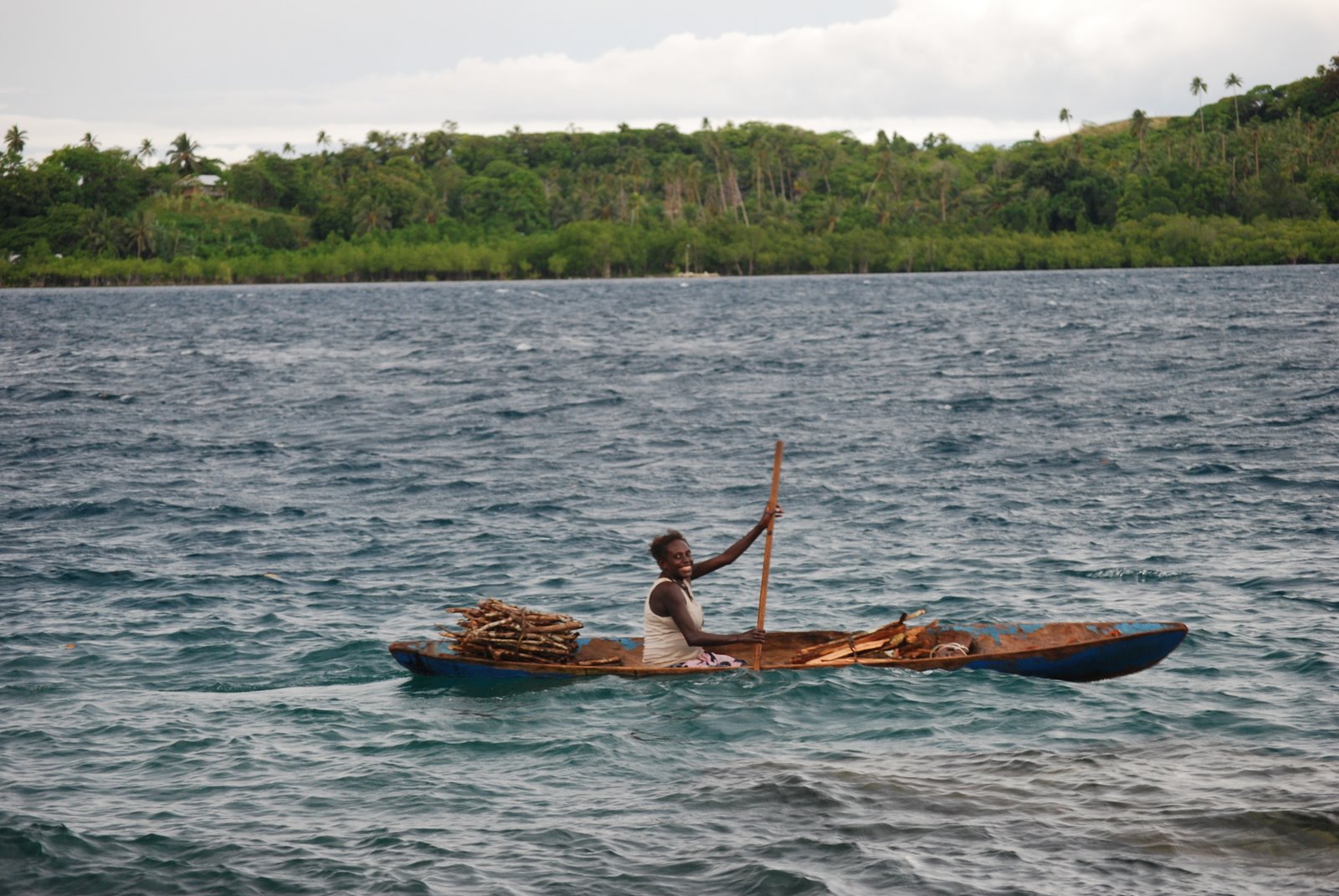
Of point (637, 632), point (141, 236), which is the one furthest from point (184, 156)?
point (637, 632)

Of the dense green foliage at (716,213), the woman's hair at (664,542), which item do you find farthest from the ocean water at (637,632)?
the dense green foliage at (716,213)

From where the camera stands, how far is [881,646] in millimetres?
12789

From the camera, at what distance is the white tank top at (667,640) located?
12.5 m

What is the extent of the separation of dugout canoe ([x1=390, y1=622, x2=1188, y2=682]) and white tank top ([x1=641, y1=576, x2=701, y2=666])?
154mm

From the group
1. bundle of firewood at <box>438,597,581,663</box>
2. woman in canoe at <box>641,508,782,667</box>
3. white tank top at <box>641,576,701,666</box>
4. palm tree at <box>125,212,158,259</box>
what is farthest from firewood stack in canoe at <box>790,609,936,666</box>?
palm tree at <box>125,212,158,259</box>

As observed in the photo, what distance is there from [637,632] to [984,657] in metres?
4.35

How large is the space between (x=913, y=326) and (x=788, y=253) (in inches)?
3772

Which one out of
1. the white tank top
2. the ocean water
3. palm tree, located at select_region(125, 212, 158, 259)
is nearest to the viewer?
the ocean water

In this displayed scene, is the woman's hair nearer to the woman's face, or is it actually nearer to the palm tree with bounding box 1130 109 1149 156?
the woman's face

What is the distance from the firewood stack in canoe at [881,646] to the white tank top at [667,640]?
1.01m

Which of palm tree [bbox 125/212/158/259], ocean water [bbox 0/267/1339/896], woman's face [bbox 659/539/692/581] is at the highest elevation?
palm tree [bbox 125/212/158/259]

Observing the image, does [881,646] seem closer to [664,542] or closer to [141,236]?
[664,542]

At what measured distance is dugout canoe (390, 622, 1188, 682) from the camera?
12273 millimetres

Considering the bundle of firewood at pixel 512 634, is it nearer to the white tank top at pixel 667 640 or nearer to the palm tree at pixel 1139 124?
the white tank top at pixel 667 640
